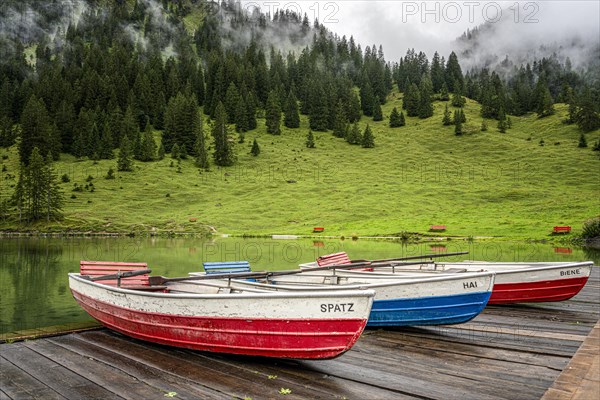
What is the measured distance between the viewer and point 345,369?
26.3 feet

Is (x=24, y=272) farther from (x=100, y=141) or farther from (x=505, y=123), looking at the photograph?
(x=505, y=123)

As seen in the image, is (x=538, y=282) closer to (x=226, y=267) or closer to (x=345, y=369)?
(x=345, y=369)

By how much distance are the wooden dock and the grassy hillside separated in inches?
2090

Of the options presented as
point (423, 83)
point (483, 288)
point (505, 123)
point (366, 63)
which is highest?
point (366, 63)

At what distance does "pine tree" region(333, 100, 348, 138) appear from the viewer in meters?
144

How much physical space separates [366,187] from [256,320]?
9587 centimetres

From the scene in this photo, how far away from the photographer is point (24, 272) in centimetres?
2845

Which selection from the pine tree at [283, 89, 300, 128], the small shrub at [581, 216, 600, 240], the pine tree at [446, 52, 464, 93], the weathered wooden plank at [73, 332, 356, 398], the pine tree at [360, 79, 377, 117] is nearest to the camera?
the weathered wooden plank at [73, 332, 356, 398]

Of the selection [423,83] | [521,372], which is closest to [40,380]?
[521,372]

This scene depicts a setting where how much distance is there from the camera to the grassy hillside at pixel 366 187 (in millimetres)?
75375

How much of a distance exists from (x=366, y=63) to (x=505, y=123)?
75.8m

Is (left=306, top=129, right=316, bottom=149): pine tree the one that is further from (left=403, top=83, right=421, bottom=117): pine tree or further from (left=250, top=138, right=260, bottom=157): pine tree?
(left=403, top=83, right=421, bottom=117): pine tree

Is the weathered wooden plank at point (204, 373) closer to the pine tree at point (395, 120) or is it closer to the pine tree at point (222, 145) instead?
the pine tree at point (222, 145)

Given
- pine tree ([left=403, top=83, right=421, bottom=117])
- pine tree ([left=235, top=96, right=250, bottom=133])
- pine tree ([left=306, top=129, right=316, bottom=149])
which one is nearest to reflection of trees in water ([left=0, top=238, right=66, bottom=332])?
pine tree ([left=306, top=129, right=316, bottom=149])
